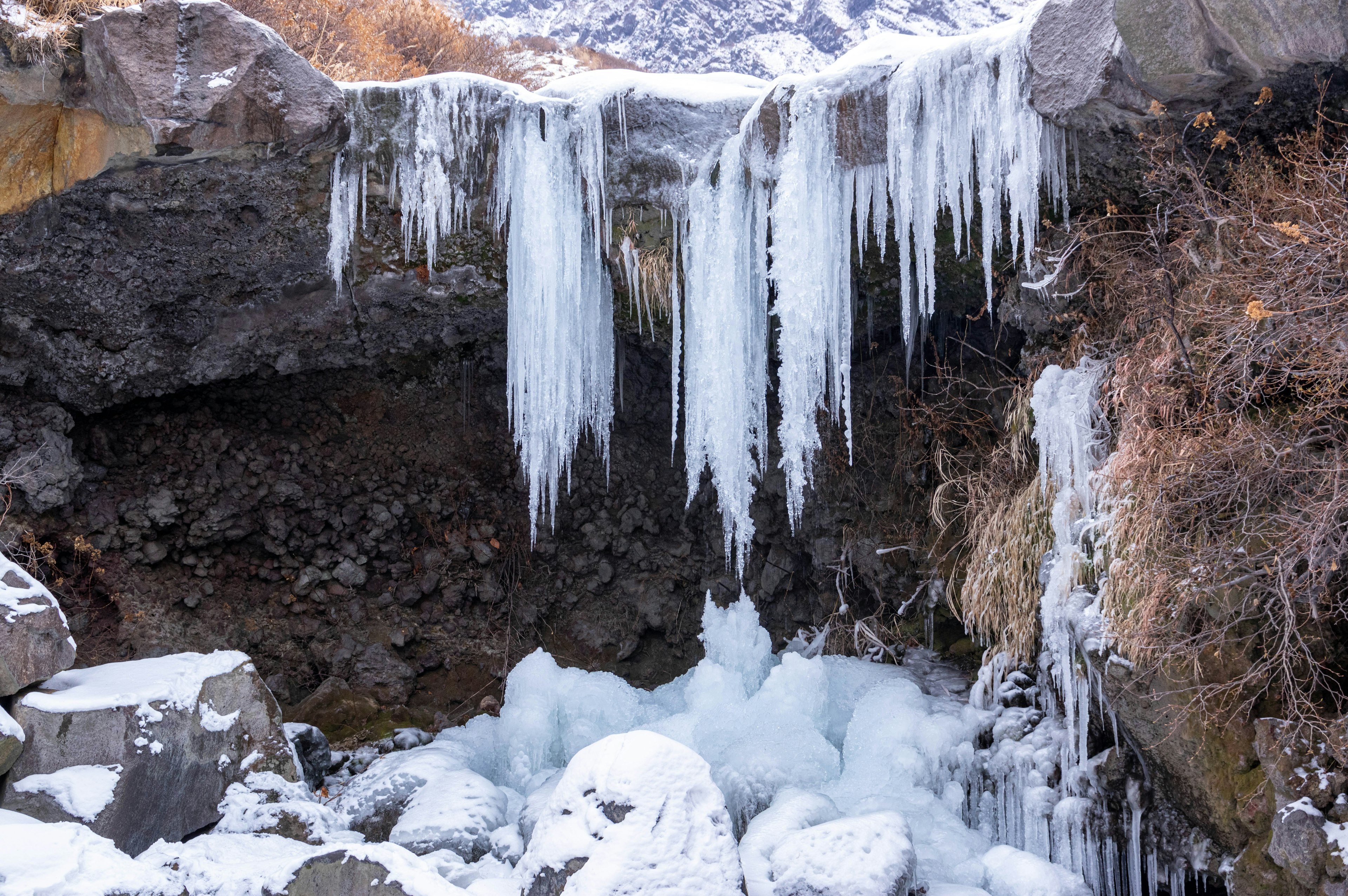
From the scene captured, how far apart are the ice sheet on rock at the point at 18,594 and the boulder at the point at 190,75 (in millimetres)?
2185

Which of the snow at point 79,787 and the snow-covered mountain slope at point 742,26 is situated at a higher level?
the snow-covered mountain slope at point 742,26

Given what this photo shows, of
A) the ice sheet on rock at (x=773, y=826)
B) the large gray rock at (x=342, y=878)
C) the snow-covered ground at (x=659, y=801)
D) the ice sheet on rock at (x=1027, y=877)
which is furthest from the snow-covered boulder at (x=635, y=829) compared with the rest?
the ice sheet on rock at (x=1027, y=877)

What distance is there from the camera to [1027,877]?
4121 millimetres

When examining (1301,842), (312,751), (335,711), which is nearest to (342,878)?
(312,751)

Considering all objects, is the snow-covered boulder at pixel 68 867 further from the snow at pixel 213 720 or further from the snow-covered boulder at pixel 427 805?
the snow-covered boulder at pixel 427 805

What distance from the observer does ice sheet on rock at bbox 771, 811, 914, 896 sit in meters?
→ 3.90

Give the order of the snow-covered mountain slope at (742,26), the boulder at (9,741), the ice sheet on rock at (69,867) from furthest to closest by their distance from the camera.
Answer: the snow-covered mountain slope at (742,26), the boulder at (9,741), the ice sheet on rock at (69,867)

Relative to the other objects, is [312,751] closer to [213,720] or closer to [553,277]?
[213,720]

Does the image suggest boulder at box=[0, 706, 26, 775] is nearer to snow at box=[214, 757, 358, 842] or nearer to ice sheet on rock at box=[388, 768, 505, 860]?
snow at box=[214, 757, 358, 842]

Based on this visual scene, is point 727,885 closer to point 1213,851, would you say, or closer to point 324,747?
point 1213,851

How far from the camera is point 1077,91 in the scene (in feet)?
13.7

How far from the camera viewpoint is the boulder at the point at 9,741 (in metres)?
4.02

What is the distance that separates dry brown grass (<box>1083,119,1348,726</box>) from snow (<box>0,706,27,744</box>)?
470cm

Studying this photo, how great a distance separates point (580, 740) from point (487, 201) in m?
3.38
